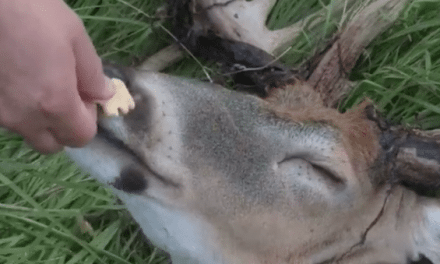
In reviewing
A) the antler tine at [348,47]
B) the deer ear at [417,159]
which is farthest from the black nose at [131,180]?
the antler tine at [348,47]

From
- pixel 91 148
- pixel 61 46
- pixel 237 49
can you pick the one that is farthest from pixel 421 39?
pixel 61 46

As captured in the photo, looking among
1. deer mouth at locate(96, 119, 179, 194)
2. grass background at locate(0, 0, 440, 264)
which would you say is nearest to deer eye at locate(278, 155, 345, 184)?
deer mouth at locate(96, 119, 179, 194)

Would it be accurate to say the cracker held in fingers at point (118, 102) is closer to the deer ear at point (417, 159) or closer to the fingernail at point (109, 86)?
the fingernail at point (109, 86)

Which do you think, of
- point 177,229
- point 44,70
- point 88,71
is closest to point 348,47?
point 177,229

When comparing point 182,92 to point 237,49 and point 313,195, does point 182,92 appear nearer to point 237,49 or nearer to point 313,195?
point 313,195

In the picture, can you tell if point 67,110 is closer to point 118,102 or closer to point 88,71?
point 88,71
